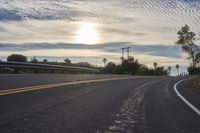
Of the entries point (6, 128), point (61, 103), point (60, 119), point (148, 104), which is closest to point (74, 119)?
point (60, 119)

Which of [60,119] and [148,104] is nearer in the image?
[60,119]

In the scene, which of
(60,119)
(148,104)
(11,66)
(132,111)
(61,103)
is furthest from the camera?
(11,66)

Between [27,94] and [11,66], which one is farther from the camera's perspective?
[11,66]

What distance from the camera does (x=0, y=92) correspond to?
1595 centimetres

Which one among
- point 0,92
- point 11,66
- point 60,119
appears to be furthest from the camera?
point 11,66

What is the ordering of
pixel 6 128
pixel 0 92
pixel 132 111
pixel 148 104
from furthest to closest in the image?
pixel 0 92, pixel 148 104, pixel 132 111, pixel 6 128

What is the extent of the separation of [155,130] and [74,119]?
6.64 feet

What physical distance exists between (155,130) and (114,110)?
3.42 metres

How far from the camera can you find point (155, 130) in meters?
9.53

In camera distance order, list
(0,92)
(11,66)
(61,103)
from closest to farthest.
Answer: (61,103) < (0,92) < (11,66)

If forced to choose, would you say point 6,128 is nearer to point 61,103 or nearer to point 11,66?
point 61,103

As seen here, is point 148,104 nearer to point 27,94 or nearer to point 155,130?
point 27,94

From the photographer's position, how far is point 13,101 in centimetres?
1357

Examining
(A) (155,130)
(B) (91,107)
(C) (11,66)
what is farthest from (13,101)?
(C) (11,66)
